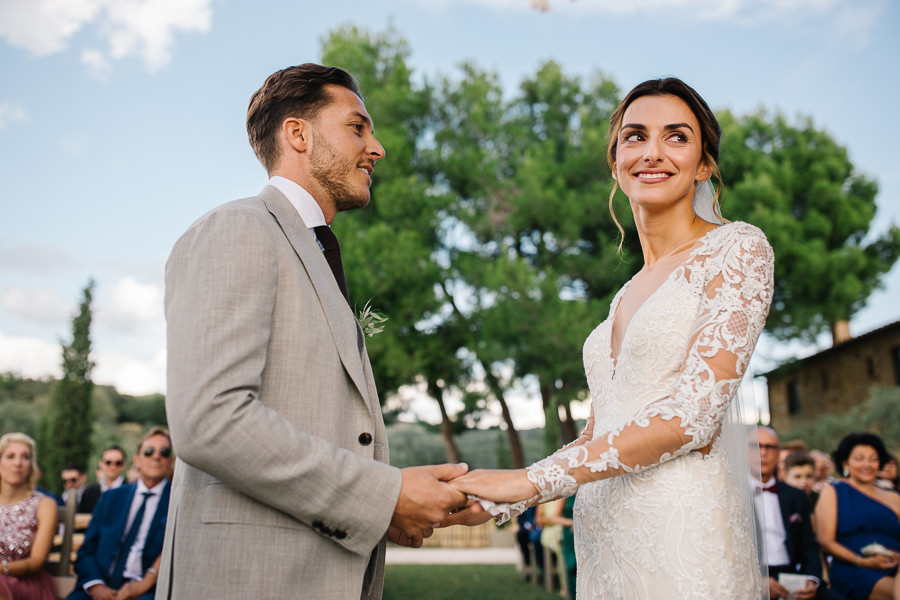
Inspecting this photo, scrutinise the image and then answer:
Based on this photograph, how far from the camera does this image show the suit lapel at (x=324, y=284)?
6.05ft

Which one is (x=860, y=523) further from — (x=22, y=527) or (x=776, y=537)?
(x=22, y=527)

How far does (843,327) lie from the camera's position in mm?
23406

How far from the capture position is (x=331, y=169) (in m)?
2.23

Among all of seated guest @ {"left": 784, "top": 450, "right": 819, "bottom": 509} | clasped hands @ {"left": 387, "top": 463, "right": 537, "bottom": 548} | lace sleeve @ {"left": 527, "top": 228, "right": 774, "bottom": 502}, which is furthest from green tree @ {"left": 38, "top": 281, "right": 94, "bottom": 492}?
lace sleeve @ {"left": 527, "top": 228, "right": 774, "bottom": 502}

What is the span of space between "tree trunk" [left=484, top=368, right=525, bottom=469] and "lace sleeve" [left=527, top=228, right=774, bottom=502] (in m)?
19.9

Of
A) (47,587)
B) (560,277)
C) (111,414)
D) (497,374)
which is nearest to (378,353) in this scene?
(497,374)

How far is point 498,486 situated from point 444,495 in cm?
25

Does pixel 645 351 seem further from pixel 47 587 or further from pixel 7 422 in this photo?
pixel 7 422

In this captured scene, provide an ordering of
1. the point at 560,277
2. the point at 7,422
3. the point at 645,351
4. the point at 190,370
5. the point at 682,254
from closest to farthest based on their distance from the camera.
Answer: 1. the point at 190,370
2. the point at 645,351
3. the point at 682,254
4. the point at 560,277
5. the point at 7,422

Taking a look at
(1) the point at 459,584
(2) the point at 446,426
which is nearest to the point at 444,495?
(1) the point at 459,584

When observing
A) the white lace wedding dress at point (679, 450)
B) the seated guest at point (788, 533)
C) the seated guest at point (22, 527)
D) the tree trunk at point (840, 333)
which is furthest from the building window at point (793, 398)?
the white lace wedding dress at point (679, 450)

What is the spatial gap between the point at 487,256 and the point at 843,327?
1222 cm

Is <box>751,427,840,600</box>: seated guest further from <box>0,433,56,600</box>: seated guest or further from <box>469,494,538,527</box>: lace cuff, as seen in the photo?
<box>0,433,56,600</box>: seated guest

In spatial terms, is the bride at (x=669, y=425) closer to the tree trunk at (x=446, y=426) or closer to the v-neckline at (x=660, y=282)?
the v-neckline at (x=660, y=282)
